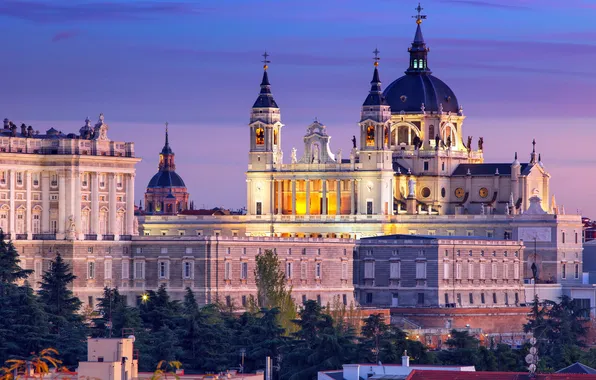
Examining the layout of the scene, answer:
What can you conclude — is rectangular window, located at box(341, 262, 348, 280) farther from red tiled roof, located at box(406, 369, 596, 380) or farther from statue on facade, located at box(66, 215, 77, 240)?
red tiled roof, located at box(406, 369, 596, 380)

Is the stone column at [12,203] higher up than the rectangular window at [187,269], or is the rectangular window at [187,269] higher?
the stone column at [12,203]

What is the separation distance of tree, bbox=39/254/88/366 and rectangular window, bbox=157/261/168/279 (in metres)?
9.62

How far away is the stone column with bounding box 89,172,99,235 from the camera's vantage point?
553ft

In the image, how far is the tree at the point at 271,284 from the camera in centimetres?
16050

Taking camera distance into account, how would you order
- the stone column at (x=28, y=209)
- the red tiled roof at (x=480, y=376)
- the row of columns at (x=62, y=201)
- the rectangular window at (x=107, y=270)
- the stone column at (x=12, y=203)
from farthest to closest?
the rectangular window at (x=107, y=270) → the stone column at (x=28, y=209) → the row of columns at (x=62, y=201) → the stone column at (x=12, y=203) → the red tiled roof at (x=480, y=376)

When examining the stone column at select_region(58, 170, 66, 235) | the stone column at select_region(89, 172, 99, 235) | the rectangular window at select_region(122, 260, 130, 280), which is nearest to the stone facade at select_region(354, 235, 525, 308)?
the rectangular window at select_region(122, 260, 130, 280)

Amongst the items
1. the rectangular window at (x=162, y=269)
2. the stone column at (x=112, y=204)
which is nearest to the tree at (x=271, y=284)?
the rectangular window at (x=162, y=269)

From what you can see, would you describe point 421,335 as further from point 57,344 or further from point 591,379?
point 591,379

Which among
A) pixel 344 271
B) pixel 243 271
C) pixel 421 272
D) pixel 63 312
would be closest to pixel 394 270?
pixel 421 272

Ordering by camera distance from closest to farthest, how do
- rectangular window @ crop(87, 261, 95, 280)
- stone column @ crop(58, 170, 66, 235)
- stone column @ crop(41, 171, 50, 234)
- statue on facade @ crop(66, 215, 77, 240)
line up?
statue on facade @ crop(66, 215, 77, 240) < rectangular window @ crop(87, 261, 95, 280) < stone column @ crop(58, 170, 66, 235) < stone column @ crop(41, 171, 50, 234)

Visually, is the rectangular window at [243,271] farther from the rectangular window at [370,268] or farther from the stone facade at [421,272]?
the rectangular window at [370,268]

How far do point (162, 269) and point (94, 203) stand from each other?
6.67m

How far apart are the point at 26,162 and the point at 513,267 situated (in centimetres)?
4594

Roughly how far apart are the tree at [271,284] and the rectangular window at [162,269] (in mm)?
6123
